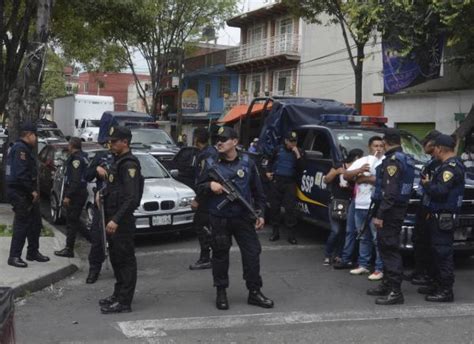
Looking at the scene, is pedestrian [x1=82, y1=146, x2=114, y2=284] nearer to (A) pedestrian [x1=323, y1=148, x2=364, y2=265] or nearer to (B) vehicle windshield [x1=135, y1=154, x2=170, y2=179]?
(A) pedestrian [x1=323, y1=148, x2=364, y2=265]

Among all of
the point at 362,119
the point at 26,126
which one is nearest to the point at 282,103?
the point at 362,119

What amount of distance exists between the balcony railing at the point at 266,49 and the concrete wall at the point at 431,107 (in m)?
9.44

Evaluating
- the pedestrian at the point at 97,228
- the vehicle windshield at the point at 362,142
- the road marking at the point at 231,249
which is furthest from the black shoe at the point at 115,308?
the vehicle windshield at the point at 362,142

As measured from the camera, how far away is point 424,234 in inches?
260

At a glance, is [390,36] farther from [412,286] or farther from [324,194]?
[412,286]

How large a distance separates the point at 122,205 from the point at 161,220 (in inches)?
136

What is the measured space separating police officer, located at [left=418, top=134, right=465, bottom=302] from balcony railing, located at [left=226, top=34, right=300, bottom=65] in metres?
24.1

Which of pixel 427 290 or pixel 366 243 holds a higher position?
pixel 366 243

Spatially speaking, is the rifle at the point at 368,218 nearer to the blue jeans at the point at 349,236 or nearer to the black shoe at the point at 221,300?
the blue jeans at the point at 349,236

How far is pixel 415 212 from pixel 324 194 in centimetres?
176

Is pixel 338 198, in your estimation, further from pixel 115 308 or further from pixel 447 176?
pixel 115 308

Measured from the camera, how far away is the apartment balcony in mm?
29672

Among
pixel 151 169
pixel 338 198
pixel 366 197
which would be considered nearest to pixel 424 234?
pixel 366 197

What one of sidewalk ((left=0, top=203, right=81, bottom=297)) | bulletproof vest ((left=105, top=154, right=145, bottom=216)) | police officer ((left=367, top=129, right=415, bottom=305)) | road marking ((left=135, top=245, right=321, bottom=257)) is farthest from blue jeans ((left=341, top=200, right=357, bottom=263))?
sidewalk ((left=0, top=203, right=81, bottom=297))
